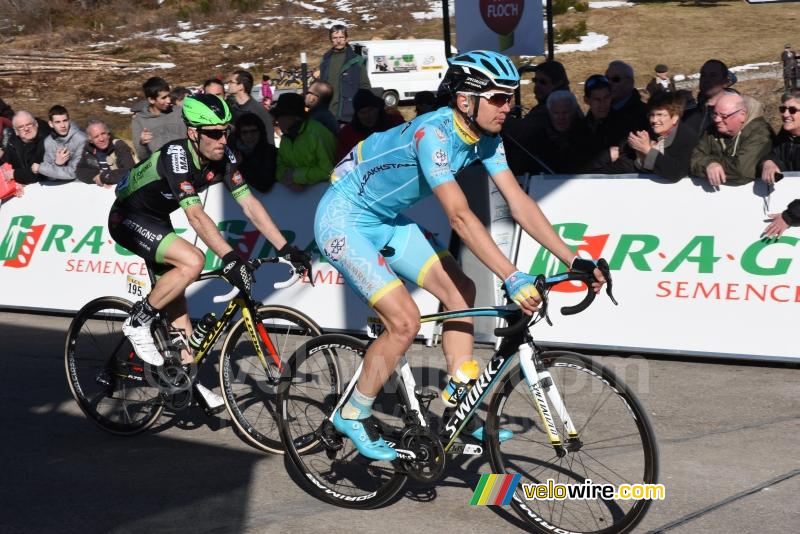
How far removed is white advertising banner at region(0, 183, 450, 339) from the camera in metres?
9.32

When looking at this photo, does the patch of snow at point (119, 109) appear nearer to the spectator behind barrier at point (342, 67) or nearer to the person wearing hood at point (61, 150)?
the spectator behind barrier at point (342, 67)

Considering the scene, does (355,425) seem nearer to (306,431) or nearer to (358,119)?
(306,431)

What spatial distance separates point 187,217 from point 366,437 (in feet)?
5.99

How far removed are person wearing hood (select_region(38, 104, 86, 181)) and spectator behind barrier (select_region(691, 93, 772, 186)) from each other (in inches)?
256

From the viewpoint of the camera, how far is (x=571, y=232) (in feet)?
27.2

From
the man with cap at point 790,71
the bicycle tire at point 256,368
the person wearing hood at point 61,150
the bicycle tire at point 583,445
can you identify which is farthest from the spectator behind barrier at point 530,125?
the man with cap at point 790,71

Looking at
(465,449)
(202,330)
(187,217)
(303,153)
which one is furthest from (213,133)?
(303,153)

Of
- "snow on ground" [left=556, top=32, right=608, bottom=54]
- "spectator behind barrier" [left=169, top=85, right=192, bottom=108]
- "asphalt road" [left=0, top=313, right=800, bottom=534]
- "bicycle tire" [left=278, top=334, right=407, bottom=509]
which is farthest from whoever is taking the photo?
"snow on ground" [left=556, top=32, right=608, bottom=54]

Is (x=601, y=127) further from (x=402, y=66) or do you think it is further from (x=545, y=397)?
(x=402, y=66)

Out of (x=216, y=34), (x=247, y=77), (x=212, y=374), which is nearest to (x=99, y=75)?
(x=216, y=34)

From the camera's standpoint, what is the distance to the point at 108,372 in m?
6.91

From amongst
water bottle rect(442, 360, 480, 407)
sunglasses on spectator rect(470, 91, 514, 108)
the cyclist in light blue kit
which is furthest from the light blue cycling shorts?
sunglasses on spectator rect(470, 91, 514, 108)

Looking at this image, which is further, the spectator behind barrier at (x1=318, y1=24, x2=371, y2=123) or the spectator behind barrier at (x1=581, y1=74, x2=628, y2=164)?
the spectator behind barrier at (x1=318, y1=24, x2=371, y2=123)

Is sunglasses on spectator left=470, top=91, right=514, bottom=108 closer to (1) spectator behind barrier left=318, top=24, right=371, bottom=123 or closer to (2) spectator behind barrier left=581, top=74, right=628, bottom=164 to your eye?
(2) spectator behind barrier left=581, top=74, right=628, bottom=164
